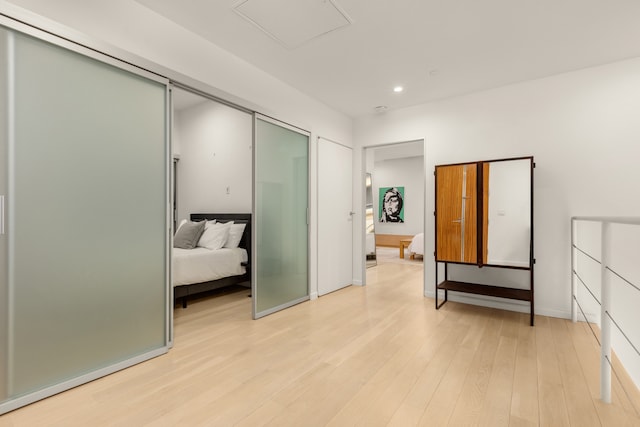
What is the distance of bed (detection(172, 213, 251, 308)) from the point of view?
344 centimetres

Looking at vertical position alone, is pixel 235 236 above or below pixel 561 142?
below

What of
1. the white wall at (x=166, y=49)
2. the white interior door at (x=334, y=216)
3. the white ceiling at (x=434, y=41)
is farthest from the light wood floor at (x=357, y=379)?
the white ceiling at (x=434, y=41)

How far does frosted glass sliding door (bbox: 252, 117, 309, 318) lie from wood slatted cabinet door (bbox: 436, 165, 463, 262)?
1.58 metres

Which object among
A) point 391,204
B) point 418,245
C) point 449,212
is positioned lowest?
point 418,245

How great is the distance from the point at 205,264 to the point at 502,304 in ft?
11.5

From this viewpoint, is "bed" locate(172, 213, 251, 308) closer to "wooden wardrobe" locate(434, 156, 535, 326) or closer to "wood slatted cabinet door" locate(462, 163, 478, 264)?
"wooden wardrobe" locate(434, 156, 535, 326)

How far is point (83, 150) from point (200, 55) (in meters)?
1.26

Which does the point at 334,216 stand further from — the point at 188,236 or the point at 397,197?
the point at 397,197

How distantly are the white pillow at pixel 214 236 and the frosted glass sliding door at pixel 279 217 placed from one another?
1095 millimetres

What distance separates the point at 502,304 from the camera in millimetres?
3529

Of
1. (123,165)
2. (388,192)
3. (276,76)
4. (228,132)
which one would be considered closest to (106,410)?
(123,165)

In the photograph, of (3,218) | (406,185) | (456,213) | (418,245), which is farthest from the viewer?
(406,185)

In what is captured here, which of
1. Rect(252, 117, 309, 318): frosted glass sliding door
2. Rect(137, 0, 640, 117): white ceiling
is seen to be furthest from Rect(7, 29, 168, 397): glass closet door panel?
Rect(252, 117, 309, 318): frosted glass sliding door

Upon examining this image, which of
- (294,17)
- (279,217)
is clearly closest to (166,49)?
(294,17)
